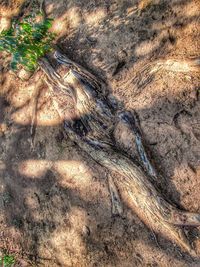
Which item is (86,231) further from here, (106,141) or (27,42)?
(27,42)

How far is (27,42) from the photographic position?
4.43 m

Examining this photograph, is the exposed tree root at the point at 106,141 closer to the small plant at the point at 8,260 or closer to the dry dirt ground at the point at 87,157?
the dry dirt ground at the point at 87,157

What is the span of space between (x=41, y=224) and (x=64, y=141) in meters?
1.35

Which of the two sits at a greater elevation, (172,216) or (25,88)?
(25,88)

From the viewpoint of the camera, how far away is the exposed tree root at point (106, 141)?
342 centimetres

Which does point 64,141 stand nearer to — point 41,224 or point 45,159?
point 45,159

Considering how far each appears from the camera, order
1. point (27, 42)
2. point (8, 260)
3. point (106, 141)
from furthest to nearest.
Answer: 1. point (8, 260)
2. point (27, 42)
3. point (106, 141)

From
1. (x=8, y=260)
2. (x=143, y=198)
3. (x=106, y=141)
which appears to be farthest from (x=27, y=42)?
(x=8, y=260)

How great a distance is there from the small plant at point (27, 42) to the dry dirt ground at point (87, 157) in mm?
196

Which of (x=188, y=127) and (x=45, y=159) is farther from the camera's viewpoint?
(x=45, y=159)

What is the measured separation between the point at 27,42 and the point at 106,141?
78.9 inches

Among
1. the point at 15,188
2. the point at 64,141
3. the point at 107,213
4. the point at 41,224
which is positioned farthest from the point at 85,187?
the point at 15,188

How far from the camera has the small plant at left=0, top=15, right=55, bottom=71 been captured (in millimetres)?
4387

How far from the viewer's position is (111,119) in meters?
3.93
